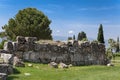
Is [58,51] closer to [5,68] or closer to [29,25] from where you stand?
[5,68]

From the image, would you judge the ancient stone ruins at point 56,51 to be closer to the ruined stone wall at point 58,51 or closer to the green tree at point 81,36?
the ruined stone wall at point 58,51

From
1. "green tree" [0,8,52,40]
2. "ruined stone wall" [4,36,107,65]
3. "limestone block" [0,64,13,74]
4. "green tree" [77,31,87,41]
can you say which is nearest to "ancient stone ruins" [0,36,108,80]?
"ruined stone wall" [4,36,107,65]

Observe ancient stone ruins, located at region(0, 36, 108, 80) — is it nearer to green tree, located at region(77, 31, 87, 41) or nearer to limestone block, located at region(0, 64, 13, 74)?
limestone block, located at region(0, 64, 13, 74)

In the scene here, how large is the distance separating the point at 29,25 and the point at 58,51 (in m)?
41.1

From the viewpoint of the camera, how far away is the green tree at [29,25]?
70.1 meters

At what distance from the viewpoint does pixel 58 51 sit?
31.1m

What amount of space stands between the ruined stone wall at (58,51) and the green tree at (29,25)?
3642 centimetres

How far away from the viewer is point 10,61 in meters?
25.0

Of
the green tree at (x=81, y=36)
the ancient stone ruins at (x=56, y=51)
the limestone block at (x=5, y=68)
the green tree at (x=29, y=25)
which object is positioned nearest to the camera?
the limestone block at (x=5, y=68)

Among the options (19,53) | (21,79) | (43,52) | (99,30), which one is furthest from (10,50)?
(99,30)

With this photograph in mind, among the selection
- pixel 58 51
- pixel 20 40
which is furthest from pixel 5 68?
pixel 58 51

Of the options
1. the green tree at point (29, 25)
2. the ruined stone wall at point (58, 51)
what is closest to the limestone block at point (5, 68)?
the ruined stone wall at point (58, 51)

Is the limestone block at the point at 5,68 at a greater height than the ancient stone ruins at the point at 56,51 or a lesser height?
lesser

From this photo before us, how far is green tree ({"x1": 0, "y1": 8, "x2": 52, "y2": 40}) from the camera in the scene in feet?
230
